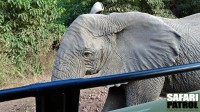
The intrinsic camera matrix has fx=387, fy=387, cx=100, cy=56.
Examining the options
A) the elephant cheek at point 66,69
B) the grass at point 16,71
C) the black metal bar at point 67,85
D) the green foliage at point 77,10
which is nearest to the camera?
the black metal bar at point 67,85

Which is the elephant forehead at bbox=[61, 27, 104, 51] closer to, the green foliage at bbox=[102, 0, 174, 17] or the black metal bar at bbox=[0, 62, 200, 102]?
the black metal bar at bbox=[0, 62, 200, 102]

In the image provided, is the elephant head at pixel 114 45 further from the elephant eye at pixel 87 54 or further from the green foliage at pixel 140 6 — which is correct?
the green foliage at pixel 140 6

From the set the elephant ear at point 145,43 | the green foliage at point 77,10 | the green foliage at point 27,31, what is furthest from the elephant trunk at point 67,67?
the green foliage at point 77,10

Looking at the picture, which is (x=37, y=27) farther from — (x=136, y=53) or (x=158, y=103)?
(x=158, y=103)

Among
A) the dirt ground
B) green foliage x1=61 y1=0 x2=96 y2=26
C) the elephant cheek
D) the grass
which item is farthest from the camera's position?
green foliage x1=61 y1=0 x2=96 y2=26

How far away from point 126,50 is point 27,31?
424 cm

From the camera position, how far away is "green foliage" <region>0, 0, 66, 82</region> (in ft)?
21.4

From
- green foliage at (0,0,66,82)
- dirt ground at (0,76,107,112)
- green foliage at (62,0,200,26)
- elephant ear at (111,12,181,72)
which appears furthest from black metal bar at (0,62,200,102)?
green foliage at (62,0,200,26)

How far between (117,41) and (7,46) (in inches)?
159

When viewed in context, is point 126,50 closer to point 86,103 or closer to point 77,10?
point 86,103

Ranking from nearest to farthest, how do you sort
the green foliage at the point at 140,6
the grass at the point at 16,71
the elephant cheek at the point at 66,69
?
1. the elephant cheek at the point at 66,69
2. the grass at the point at 16,71
3. the green foliage at the point at 140,6

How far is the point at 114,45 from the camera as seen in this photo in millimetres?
2877

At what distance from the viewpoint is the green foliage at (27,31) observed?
6531 mm

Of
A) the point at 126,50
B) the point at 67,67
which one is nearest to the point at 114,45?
the point at 126,50
